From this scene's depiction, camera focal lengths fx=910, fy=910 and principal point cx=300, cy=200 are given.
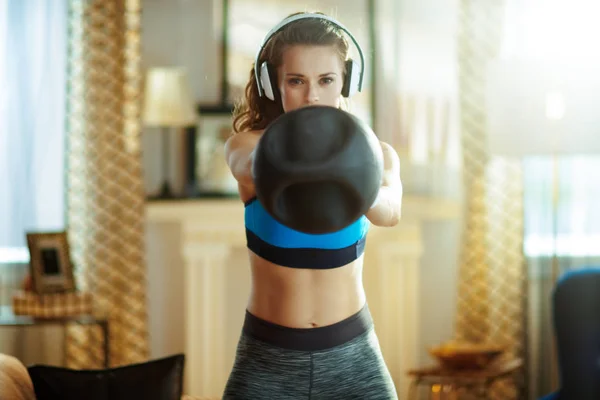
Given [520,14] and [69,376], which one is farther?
[520,14]

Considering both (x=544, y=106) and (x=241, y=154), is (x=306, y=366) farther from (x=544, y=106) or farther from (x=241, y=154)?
(x=544, y=106)

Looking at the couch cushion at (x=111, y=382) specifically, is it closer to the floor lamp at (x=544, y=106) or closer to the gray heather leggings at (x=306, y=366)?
the gray heather leggings at (x=306, y=366)

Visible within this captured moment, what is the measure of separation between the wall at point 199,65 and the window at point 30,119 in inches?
15.5

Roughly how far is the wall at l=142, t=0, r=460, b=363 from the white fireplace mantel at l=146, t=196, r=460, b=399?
15cm

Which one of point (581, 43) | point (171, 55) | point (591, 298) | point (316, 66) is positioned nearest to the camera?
point (316, 66)

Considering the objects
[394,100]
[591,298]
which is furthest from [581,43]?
[591,298]

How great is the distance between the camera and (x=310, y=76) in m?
1.14

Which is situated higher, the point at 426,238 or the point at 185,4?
the point at 185,4

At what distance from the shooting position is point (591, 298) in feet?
9.71

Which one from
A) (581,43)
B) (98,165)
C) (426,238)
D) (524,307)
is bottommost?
(524,307)

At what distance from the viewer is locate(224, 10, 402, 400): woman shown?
114 centimetres

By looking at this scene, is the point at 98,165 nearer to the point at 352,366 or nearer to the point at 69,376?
the point at 69,376

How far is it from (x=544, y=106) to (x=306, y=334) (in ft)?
8.13

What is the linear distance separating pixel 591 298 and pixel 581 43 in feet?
4.56
